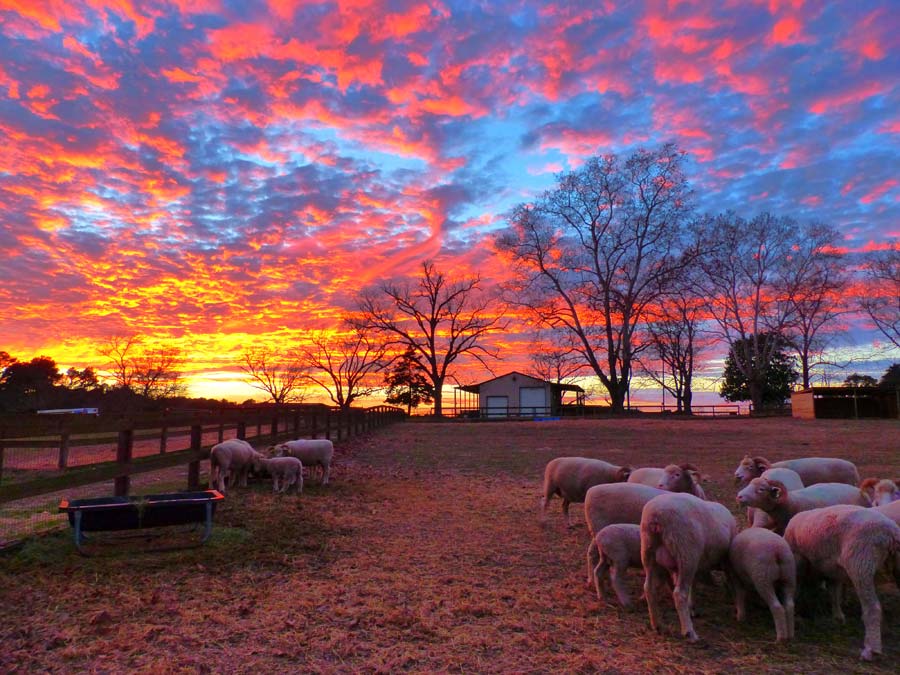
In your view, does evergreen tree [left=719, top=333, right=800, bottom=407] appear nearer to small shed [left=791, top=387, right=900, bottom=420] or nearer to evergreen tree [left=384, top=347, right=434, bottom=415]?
small shed [left=791, top=387, right=900, bottom=420]

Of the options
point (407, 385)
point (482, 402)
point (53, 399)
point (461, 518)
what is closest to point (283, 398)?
point (407, 385)

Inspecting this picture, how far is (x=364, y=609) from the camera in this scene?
414 centimetres

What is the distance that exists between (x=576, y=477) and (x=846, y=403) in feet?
121

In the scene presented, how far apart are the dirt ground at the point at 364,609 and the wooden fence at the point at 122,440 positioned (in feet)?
2.13

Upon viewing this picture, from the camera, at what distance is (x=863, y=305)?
133 ft

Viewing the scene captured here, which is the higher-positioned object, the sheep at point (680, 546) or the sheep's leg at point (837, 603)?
the sheep at point (680, 546)

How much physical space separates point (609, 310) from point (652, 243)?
17.5 feet

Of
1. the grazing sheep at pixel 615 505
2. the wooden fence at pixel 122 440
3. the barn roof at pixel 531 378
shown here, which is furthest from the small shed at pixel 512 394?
the grazing sheep at pixel 615 505

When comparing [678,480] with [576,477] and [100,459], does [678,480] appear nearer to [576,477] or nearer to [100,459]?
[576,477]

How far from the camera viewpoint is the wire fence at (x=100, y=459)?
5938mm

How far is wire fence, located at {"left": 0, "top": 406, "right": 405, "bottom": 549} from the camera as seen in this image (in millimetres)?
5938

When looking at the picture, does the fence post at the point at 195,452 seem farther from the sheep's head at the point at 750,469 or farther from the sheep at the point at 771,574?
the sheep's head at the point at 750,469

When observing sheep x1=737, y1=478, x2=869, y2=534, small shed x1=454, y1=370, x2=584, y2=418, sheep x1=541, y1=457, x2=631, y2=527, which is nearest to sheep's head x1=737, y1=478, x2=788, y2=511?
sheep x1=737, y1=478, x2=869, y2=534

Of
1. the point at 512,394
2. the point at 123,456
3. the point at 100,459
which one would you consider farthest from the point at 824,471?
the point at 512,394
